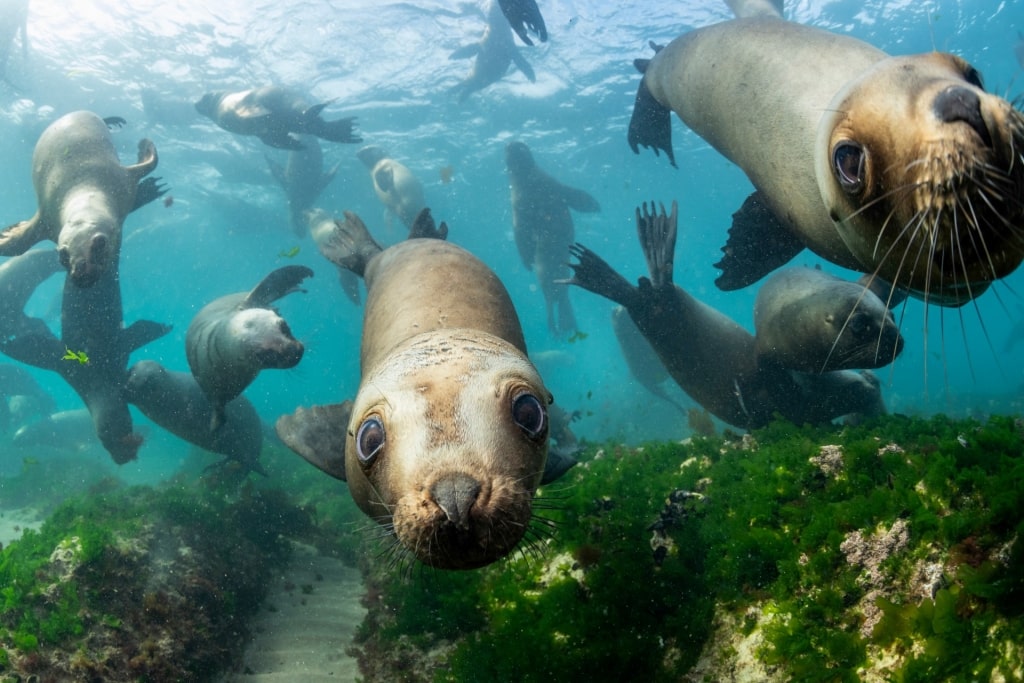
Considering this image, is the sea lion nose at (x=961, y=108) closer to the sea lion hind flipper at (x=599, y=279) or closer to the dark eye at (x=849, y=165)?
the dark eye at (x=849, y=165)

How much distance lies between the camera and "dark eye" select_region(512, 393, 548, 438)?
7.37 ft

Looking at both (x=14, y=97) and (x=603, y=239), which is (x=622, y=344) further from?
(x=603, y=239)

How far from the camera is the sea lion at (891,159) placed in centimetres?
151

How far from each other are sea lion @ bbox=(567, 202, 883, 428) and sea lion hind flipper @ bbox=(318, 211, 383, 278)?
2.44 metres

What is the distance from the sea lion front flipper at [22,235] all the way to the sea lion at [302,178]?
13.0 m

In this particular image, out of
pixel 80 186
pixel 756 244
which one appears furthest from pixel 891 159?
pixel 80 186

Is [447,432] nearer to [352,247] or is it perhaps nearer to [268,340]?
[352,247]

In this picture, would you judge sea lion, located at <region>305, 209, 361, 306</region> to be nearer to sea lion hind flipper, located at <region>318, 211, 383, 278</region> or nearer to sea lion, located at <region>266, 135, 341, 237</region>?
sea lion, located at <region>266, 135, 341, 237</region>

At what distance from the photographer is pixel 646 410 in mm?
20328

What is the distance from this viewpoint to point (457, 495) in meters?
1.79

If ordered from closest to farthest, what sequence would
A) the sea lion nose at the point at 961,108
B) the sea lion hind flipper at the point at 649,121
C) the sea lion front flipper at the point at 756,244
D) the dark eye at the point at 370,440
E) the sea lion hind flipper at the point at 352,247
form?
the sea lion nose at the point at 961,108 < the dark eye at the point at 370,440 < the sea lion front flipper at the point at 756,244 < the sea lion hind flipper at the point at 352,247 < the sea lion hind flipper at the point at 649,121

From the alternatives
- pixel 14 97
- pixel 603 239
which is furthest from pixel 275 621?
pixel 603 239

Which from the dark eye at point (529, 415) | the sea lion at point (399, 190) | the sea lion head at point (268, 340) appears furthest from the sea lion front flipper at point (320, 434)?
the sea lion at point (399, 190)

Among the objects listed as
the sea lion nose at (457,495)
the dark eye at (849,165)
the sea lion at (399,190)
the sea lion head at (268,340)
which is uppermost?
the dark eye at (849,165)
